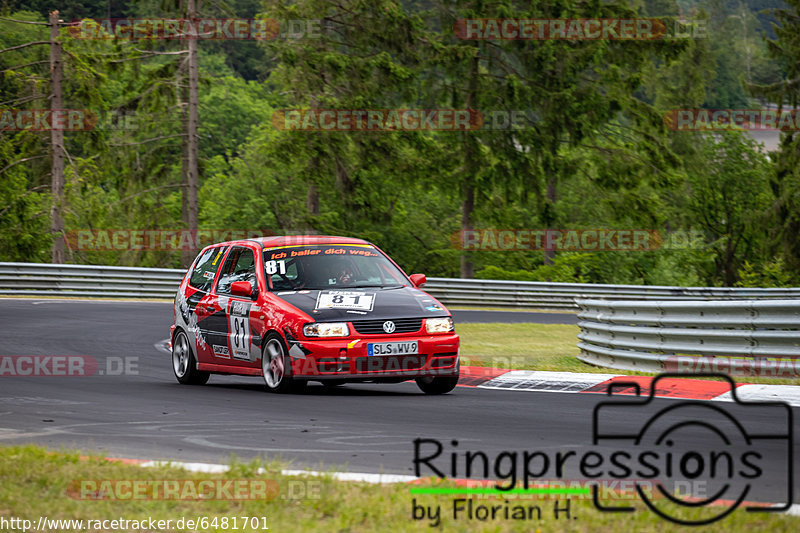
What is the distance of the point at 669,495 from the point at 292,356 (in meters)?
5.46

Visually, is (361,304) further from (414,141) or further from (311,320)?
(414,141)

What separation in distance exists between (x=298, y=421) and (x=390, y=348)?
184 cm

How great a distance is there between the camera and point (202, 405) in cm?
966

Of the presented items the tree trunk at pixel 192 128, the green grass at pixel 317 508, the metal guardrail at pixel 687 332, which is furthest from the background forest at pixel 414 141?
the green grass at pixel 317 508

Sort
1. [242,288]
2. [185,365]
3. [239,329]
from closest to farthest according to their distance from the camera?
[242,288] → [239,329] → [185,365]

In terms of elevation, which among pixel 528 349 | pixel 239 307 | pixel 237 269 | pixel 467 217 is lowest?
pixel 528 349

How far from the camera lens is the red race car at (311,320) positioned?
392 inches

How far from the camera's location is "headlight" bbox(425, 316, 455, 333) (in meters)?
10.2

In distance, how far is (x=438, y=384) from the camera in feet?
34.8

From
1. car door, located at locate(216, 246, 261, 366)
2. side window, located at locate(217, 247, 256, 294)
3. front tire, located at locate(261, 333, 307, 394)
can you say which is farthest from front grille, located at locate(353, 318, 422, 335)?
side window, located at locate(217, 247, 256, 294)

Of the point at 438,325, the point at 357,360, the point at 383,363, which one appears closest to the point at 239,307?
the point at 357,360

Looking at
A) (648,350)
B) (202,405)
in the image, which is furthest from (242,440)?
(648,350)

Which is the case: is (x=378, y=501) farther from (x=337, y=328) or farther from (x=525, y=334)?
(x=525, y=334)

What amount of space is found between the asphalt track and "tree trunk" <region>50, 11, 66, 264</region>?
22.1 m
